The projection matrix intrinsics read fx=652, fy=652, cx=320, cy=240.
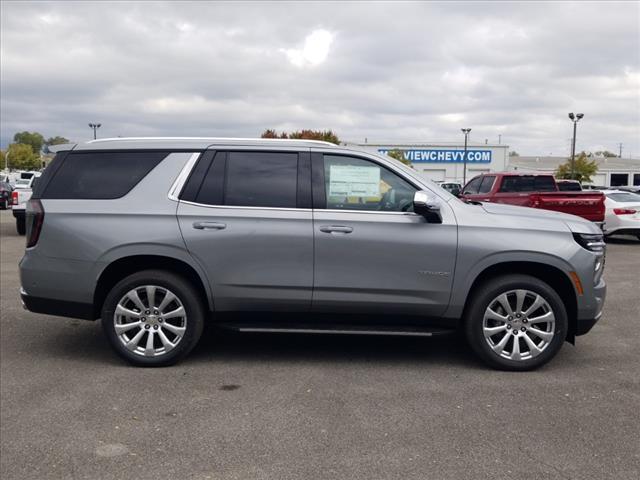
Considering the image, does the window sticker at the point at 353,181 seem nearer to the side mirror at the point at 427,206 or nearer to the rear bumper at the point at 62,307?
the side mirror at the point at 427,206

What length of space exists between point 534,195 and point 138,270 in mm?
10196

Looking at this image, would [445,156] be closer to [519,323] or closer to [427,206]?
[519,323]

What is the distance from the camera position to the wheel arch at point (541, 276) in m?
5.50

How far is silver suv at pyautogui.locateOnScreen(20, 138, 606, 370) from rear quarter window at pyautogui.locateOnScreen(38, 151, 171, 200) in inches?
0.6

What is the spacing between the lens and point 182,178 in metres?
5.63

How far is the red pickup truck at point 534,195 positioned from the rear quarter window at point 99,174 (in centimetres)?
939

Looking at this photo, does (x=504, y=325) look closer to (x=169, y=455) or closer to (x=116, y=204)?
(x=169, y=455)

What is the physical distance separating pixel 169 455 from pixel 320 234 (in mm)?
2227

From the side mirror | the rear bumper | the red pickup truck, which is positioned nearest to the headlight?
the side mirror

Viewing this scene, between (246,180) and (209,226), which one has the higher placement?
(246,180)

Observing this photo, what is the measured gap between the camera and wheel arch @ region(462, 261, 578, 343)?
5.50 metres

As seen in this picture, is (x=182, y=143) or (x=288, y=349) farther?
(x=288, y=349)

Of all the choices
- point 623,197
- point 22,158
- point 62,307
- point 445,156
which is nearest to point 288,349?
point 62,307

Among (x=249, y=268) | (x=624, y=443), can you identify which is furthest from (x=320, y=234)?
(x=624, y=443)
